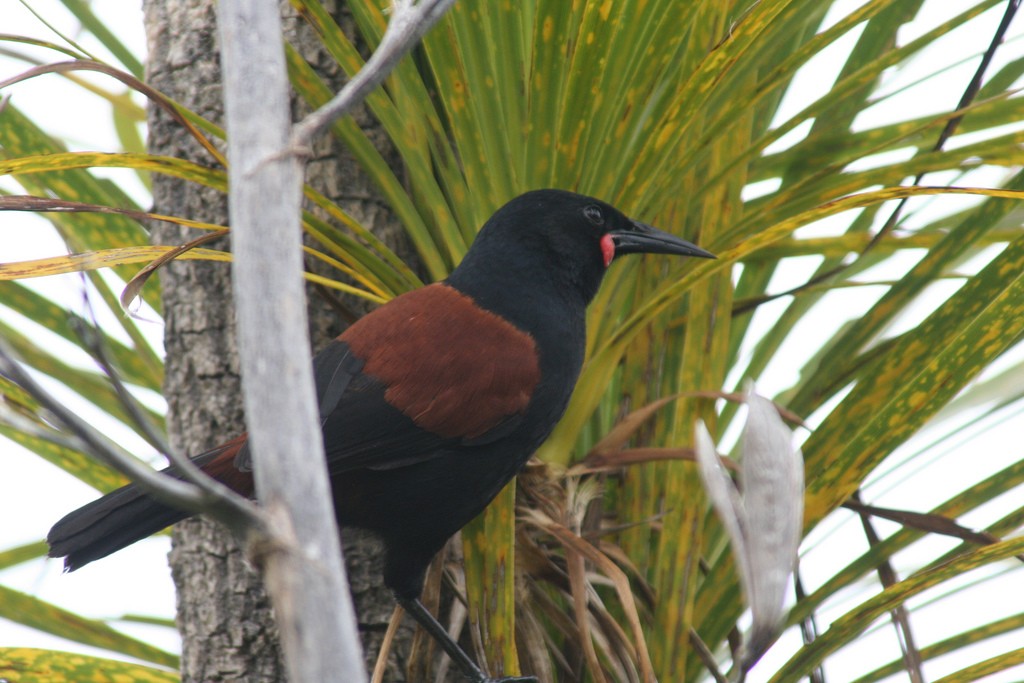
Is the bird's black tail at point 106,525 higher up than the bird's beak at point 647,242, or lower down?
lower down

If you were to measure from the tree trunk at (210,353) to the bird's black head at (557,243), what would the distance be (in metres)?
0.15

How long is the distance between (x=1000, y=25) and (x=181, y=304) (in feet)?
3.82

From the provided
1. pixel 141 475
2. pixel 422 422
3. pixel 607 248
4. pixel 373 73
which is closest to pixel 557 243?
pixel 607 248

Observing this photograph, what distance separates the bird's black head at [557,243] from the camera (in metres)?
1.38

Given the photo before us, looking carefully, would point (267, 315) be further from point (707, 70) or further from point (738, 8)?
point (738, 8)

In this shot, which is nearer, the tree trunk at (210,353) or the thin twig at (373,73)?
the thin twig at (373,73)

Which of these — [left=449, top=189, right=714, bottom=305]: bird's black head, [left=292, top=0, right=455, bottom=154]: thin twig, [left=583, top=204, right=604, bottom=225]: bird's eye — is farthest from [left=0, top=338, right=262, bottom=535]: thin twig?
[left=583, top=204, right=604, bottom=225]: bird's eye

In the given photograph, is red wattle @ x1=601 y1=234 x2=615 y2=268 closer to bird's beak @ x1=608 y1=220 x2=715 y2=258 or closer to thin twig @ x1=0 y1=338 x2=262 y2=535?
bird's beak @ x1=608 y1=220 x2=715 y2=258

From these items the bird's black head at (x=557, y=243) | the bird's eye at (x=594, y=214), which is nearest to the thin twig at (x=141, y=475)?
the bird's black head at (x=557, y=243)

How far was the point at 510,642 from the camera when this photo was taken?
119 cm

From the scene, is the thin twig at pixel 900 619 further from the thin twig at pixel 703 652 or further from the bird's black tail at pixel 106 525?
the bird's black tail at pixel 106 525

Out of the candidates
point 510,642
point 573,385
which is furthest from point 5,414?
point 573,385

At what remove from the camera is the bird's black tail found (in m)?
1.21

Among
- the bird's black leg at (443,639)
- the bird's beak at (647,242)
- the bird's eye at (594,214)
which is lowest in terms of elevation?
the bird's black leg at (443,639)
